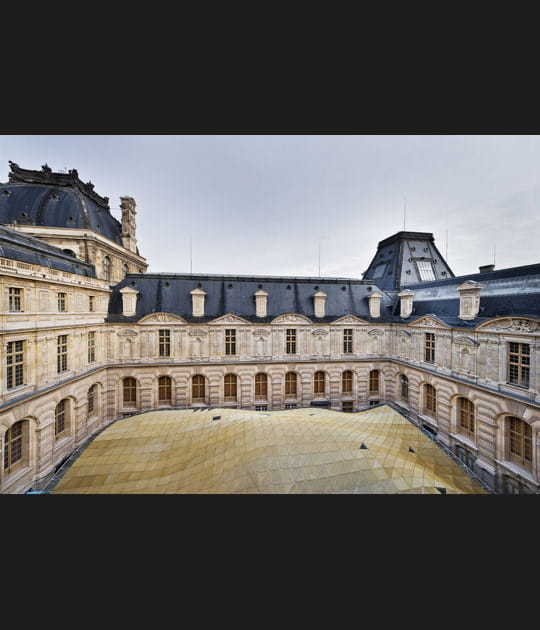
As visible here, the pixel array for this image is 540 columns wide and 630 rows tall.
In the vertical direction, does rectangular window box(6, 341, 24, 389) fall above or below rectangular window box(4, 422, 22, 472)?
above

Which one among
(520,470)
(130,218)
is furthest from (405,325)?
(130,218)

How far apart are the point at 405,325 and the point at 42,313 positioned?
29003mm

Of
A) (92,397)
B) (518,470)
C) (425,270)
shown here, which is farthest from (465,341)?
(92,397)

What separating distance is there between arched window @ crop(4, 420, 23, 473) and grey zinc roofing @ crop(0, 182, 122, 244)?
19.2 m

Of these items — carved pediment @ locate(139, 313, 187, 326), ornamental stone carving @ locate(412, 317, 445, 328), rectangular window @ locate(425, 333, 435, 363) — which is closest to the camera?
ornamental stone carving @ locate(412, 317, 445, 328)

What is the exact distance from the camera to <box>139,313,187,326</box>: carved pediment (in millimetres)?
22594

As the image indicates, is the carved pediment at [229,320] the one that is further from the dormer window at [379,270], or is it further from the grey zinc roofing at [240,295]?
the dormer window at [379,270]

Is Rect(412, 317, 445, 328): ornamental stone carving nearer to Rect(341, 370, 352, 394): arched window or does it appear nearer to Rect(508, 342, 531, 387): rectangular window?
Rect(508, 342, 531, 387): rectangular window

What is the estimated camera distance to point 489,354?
52.7 feet

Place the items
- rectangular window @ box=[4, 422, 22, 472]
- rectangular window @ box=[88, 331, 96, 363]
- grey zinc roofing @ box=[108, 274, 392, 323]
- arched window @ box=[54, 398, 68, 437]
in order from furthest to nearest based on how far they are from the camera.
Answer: grey zinc roofing @ box=[108, 274, 392, 323] → rectangular window @ box=[88, 331, 96, 363] → arched window @ box=[54, 398, 68, 437] → rectangular window @ box=[4, 422, 22, 472]

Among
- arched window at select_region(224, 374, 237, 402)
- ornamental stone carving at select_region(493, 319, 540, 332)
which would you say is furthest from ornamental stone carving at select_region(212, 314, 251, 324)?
ornamental stone carving at select_region(493, 319, 540, 332)

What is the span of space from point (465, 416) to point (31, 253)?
31.5 meters

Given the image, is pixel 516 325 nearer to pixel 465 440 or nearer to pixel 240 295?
pixel 465 440

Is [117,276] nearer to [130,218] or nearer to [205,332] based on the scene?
[130,218]
